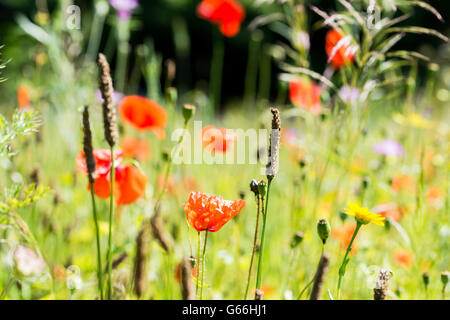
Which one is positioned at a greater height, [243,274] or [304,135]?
[304,135]

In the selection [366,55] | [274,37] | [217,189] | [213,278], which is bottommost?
[213,278]

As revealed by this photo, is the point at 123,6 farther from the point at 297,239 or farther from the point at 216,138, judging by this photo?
the point at 297,239

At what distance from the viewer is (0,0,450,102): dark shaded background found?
558 centimetres

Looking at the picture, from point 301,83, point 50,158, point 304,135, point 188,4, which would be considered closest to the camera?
point 301,83

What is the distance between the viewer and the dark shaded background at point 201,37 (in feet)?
18.3

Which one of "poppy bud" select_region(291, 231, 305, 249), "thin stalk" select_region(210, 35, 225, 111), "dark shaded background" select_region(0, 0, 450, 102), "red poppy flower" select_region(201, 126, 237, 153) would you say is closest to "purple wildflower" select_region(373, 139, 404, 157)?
"red poppy flower" select_region(201, 126, 237, 153)

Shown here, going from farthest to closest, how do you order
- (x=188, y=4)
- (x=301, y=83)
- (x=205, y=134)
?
(x=188, y=4)
(x=301, y=83)
(x=205, y=134)

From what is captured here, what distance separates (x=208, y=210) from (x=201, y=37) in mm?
5725

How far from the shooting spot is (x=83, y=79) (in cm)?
169

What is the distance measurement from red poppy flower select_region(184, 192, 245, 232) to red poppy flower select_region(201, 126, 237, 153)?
0.29 m
